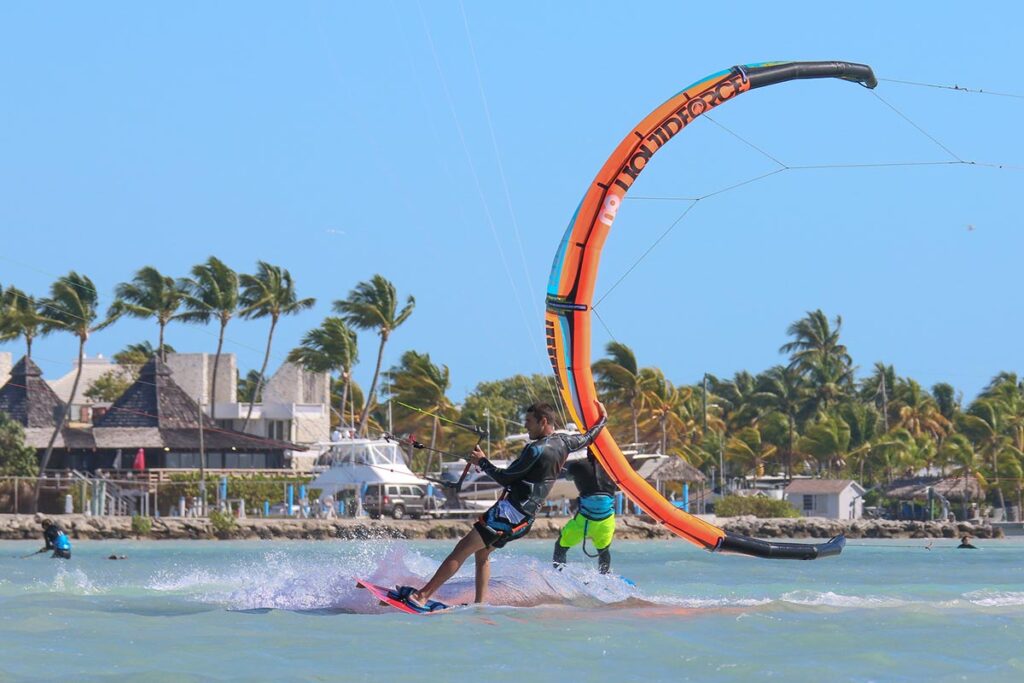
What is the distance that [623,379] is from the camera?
57.9 m

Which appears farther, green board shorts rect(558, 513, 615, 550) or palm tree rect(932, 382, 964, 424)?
palm tree rect(932, 382, 964, 424)

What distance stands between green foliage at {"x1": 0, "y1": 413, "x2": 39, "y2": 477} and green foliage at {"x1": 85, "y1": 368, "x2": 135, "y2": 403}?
863 inches

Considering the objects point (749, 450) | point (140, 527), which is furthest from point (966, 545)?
point (749, 450)

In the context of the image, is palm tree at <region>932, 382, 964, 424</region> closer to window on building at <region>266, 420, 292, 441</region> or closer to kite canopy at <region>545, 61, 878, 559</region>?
window on building at <region>266, 420, 292, 441</region>

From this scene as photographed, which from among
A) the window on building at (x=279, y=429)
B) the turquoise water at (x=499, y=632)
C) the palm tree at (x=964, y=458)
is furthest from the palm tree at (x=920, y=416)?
the turquoise water at (x=499, y=632)

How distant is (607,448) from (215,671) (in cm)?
567

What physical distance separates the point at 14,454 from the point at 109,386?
25.6 metres

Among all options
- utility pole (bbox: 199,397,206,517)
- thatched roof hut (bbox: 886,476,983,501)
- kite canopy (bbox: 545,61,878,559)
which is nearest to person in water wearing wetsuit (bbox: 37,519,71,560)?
kite canopy (bbox: 545,61,878,559)

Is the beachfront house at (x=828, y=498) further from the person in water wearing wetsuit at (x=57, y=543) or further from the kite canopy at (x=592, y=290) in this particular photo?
the kite canopy at (x=592, y=290)

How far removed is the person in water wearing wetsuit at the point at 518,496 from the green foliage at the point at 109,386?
60.6 metres

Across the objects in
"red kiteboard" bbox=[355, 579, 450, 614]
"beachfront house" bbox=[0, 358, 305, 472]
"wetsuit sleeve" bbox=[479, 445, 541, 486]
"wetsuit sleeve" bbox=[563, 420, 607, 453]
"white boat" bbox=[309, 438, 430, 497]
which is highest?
"beachfront house" bbox=[0, 358, 305, 472]

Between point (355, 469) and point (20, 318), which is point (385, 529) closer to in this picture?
point (355, 469)

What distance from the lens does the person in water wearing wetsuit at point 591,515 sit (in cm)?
1212

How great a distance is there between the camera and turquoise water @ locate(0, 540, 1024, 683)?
26.0ft
